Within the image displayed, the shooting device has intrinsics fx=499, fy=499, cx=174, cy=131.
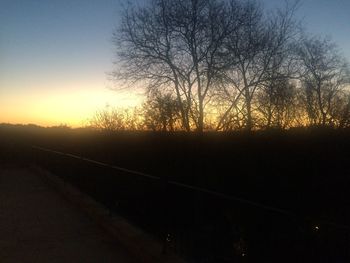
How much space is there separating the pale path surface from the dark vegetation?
739mm

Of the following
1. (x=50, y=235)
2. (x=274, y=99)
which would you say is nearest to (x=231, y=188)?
(x=50, y=235)

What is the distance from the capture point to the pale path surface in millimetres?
6566

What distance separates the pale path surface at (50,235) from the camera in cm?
Result: 657

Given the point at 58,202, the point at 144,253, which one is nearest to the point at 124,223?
the point at 144,253

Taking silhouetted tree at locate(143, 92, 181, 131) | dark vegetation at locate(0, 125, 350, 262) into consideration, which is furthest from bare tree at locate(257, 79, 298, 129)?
dark vegetation at locate(0, 125, 350, 262)

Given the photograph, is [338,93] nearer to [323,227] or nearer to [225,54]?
[225,54]

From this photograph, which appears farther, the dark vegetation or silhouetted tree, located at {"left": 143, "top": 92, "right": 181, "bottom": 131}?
silhouetted tree, located at {"left": 143, "top": 92, "right": 181, "bottom": 131}

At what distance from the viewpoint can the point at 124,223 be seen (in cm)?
789

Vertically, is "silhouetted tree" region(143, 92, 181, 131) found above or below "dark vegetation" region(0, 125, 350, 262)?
above

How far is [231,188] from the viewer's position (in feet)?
45.2

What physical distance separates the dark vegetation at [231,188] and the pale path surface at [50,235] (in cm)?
74

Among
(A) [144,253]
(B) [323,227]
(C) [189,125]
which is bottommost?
(A) [144,253]

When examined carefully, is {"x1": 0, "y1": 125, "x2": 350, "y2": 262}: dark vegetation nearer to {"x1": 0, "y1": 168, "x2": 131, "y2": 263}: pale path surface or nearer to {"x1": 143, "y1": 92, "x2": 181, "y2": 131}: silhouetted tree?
{"x1": 0, "y1": 168, "x2": 131, "y2": 263}: pale path surface

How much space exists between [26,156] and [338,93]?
3291 centimetres
